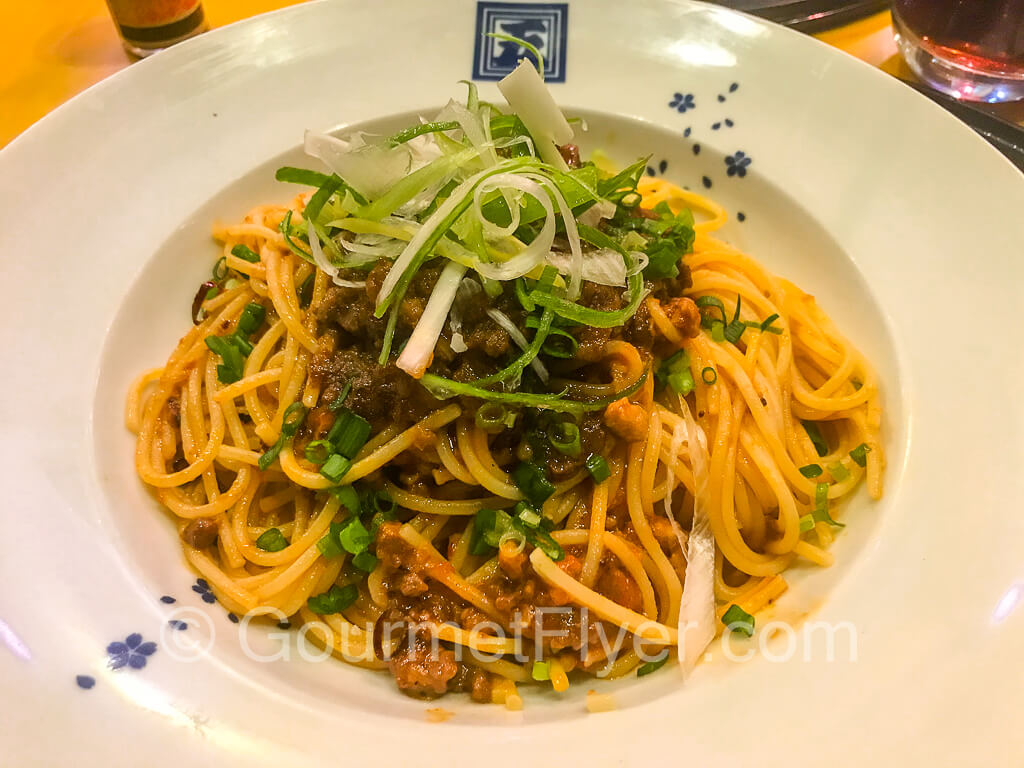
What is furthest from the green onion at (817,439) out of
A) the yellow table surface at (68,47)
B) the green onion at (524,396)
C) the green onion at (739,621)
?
the yellow table surface at (68,47)

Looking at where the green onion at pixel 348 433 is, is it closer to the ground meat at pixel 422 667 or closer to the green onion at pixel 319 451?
the green onion at pixel 319 451

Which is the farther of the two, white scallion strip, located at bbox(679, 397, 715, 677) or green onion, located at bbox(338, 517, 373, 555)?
green onion, located at bbox(338, 517, 373, 555)

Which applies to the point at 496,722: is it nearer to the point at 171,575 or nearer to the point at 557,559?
the point at 557,559

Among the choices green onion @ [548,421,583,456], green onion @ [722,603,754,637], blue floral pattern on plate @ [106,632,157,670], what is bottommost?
green onion @ [722,603,754,637]

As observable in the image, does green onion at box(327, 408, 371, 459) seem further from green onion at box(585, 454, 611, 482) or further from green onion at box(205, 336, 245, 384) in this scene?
green onion at box(585, 454, 611, 482)

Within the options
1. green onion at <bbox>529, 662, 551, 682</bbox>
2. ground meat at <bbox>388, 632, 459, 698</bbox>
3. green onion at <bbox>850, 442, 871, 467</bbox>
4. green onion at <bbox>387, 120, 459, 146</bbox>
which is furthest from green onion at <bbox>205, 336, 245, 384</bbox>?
green onion at <bbox>850, 442, 871, 467</bbox>

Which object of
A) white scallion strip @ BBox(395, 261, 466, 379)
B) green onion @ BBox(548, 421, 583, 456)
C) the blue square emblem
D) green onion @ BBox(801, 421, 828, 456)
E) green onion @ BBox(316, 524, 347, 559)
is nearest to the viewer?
white scallion strip @ BBox(395, 261, 466, 379)
